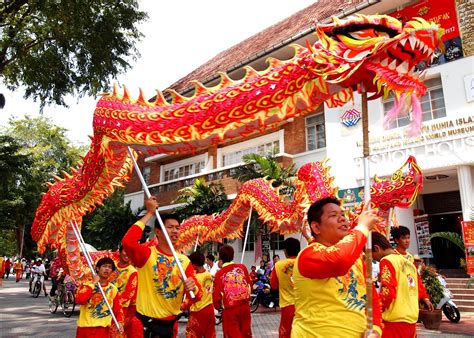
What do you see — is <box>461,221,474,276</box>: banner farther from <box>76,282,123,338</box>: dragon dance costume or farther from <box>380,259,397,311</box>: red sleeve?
<box>76,282,123,338</box>: dragon dance costume

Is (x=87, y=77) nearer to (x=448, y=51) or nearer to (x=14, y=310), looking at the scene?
(x=14, y=310)

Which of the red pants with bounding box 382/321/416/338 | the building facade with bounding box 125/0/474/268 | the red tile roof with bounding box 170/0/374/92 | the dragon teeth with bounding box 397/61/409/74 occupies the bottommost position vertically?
the red pants with bounding box 382/321/416/338

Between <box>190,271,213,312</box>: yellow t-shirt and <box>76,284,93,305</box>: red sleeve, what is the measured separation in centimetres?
152

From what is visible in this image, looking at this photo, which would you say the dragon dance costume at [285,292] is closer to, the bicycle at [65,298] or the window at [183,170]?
the bicycle at [65,298]

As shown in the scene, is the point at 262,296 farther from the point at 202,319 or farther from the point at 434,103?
the point at 434,103

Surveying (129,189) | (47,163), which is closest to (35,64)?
(129,189)

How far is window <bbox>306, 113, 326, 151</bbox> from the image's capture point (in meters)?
14.8

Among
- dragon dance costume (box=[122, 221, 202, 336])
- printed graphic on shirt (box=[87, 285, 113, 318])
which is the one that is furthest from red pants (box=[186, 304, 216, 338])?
dragon dance costume (box=[122, 221, 202, 336])

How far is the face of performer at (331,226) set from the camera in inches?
90.9

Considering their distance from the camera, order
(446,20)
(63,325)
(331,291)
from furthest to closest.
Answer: (446,20) → (63,325) → (331,291)

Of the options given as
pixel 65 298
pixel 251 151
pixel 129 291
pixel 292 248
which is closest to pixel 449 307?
pixel 292 248

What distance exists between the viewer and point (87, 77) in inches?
462

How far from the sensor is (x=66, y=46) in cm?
1140

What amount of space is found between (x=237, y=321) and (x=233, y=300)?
0.29m
